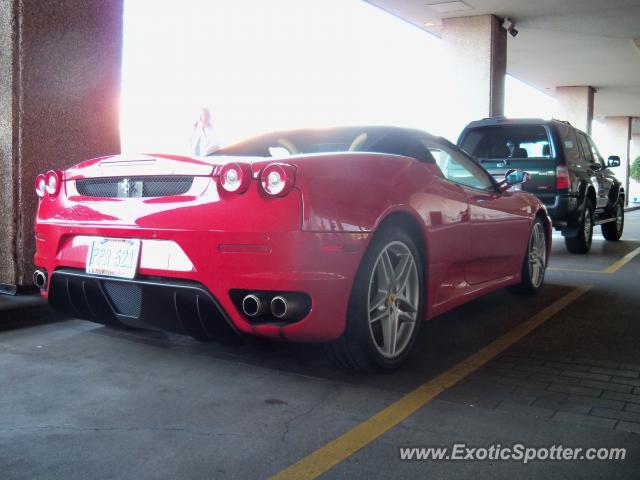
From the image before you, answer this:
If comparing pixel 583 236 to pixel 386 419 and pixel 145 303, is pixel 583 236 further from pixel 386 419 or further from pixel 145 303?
pixel 145 303

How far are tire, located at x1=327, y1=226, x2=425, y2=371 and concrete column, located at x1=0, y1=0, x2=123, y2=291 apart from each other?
281 centimetres

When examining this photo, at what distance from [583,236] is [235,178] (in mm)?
7623

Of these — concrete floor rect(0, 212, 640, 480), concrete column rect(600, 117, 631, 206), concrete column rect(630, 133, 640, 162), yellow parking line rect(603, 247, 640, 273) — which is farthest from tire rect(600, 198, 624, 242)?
concrete column rect(630, 133, 640, 162)

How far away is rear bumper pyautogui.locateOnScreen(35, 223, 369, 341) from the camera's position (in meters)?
2.86

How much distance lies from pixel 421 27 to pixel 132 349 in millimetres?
12713

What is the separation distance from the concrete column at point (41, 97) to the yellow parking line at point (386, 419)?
3162 mm

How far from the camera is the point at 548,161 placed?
866cm

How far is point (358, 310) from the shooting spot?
10.2 feet

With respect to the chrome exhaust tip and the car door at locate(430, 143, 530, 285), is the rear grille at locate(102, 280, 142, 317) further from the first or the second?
the car door at locate(430, 143, 530, 285)

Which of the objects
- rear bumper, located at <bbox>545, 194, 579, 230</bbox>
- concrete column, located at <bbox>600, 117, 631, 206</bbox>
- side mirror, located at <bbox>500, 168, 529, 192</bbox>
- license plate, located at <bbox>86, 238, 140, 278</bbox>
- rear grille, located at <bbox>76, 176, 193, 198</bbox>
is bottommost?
license plate, located at <bbox>86, 238, 140, 278</bbox>

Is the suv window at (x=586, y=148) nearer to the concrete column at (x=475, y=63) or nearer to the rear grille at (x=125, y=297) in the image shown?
the concrete column at (x=475, y=63)

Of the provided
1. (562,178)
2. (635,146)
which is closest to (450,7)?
(562,178)

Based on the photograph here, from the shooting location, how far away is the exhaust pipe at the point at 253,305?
9.41 ft

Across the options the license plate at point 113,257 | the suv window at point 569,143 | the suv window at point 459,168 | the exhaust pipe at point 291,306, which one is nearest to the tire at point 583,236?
the suv window at point 569,143
